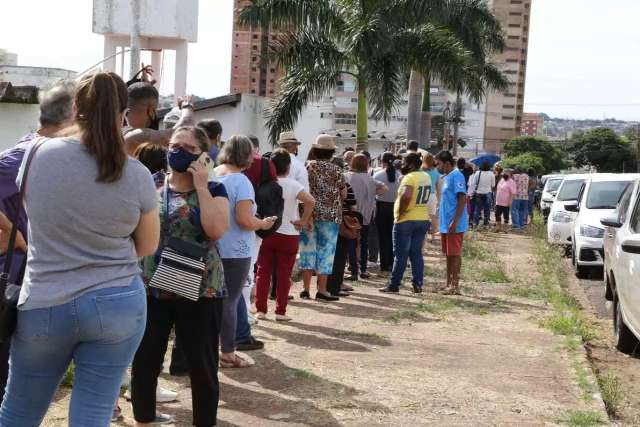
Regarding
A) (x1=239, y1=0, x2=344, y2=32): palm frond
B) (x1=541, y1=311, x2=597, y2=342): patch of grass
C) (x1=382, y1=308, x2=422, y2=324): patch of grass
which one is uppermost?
(x1=239, y1=0, x2=344, y2=32): palm frond

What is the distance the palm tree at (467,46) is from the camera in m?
24.4

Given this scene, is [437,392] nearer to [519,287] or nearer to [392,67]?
[519,287]

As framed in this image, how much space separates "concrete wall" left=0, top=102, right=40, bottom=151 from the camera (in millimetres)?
10414

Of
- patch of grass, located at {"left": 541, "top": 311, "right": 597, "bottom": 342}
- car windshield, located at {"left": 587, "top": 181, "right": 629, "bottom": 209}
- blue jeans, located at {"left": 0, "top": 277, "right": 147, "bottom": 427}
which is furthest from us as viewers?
car windshield, located at {"left": 587, "top": 181, "right": 629, "bottom": 209}

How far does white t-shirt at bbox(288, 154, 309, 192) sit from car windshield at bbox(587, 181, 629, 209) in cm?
778

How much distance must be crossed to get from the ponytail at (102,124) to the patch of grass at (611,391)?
4.43 meters

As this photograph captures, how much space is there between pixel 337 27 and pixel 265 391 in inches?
704

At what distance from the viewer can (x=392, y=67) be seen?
2330 cm

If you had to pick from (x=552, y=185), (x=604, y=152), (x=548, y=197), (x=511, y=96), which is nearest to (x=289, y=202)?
(x=548, y=197)

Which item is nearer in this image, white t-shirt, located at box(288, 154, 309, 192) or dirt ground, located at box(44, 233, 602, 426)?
dirt ground, located at box(44, 233, 602, 426)

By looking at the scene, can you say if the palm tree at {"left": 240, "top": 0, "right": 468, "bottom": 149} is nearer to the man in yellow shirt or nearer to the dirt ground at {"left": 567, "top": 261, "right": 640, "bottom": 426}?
the dirt ground at {"left": 567, "top": 261, "right": 640, "bottom": 426}

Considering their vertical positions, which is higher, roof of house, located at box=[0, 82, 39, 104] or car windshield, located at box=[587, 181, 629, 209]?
roof of house, located at box=[0, 82, 39, 104]

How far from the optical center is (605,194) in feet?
54.4

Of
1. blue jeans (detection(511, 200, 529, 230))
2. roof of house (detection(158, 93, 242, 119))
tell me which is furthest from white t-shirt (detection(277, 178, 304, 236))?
blue jeans (detection(511, 200, 529, 230))
